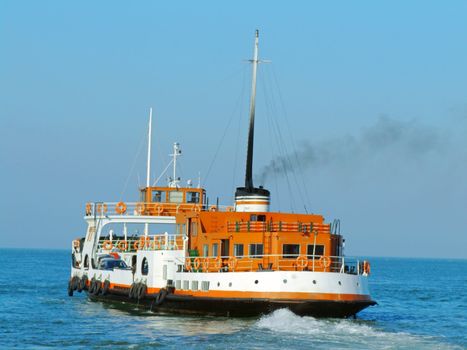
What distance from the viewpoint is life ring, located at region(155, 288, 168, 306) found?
42.5 metres

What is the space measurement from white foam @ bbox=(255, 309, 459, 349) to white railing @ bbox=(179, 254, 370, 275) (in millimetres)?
1999

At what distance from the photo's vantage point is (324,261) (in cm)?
3875

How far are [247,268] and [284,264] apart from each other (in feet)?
4.83

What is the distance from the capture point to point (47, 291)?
66438mm

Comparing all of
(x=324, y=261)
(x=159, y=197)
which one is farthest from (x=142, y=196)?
(x=324, y=261)

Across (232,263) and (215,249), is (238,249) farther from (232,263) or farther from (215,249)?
(215,249)

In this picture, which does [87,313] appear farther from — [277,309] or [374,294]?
[374,294]

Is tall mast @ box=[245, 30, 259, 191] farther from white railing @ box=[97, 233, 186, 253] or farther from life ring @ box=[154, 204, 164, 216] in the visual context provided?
life ring @ box=[154, 204, 164, 216]

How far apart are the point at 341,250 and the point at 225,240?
4.96m

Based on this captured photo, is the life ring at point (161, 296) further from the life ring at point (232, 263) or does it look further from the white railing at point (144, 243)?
the life ring at point (232, 263)

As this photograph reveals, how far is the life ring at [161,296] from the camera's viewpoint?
1674 inches

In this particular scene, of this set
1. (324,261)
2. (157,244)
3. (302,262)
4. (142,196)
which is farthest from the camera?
(142,196)

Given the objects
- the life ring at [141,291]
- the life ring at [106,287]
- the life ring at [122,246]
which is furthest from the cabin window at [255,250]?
the life ring at [122,246]

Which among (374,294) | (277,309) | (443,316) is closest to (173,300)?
(277,309)
